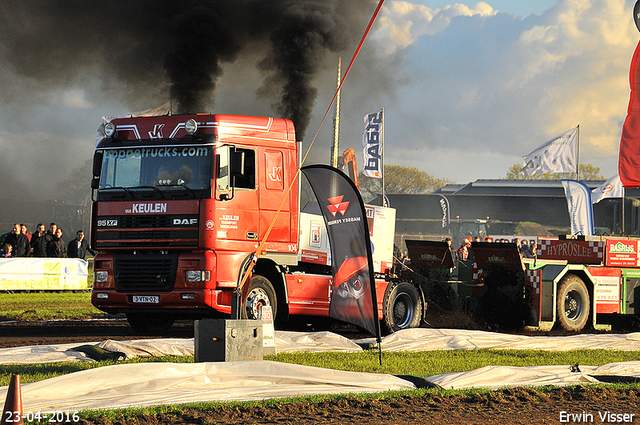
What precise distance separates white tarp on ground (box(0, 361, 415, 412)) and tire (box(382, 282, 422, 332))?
22.2 ft

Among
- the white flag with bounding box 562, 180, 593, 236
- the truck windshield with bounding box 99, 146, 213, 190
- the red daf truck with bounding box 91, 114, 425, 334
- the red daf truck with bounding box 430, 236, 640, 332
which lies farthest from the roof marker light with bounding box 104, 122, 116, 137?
the white flag with bounding box 562, 180, 593, 236

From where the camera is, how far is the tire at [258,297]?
1215cm

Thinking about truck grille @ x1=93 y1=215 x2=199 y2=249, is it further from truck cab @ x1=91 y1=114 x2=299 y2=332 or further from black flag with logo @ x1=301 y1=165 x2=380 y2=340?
black flag with logo @ x1=301 y1=165 x2=380 y2=340

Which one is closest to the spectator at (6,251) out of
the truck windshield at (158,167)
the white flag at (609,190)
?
the truck windshield at (158,167)

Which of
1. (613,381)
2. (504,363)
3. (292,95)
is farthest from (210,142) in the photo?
(292,95)

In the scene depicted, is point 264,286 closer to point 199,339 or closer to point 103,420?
point 199,339

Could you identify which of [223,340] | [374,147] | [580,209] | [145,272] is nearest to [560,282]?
[145,272]

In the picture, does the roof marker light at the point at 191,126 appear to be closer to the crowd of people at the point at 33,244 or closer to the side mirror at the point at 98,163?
the side mirror at the point at 98,163

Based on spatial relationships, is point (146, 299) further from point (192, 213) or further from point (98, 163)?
point (98, 163)

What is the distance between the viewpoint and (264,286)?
12.6 metres

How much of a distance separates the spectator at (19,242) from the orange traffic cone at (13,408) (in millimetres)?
19364

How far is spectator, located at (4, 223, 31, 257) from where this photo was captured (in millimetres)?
22562

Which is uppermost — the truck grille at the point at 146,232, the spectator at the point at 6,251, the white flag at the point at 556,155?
the white flag at the point at 556,155

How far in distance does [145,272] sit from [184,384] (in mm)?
5561
